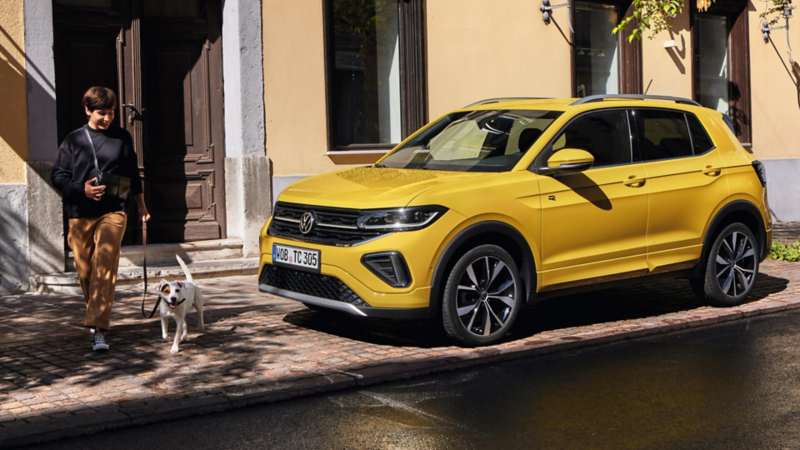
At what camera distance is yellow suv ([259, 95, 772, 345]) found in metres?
6.71

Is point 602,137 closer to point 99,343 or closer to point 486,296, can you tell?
point 486,296

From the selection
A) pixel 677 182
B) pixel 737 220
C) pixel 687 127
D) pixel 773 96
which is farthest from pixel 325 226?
pixel 773 96

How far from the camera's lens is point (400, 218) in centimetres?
664

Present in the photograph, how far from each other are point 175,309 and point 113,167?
45.4 inches

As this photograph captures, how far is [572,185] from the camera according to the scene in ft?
24.5

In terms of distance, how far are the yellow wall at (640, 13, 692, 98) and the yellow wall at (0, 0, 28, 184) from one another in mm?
10284

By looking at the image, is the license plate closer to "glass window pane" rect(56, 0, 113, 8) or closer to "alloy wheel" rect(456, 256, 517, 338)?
"alloy wheel" rect(456, 256, 517, 338)

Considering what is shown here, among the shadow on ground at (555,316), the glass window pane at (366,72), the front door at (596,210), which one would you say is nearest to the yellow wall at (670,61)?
the glass window pane at (366,72)

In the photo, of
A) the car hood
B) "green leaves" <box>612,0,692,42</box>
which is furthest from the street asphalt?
"green leaves" <box>612,0,692,42</box>

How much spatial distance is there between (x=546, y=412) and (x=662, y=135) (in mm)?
3882

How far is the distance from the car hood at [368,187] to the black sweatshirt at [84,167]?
4.31 ft

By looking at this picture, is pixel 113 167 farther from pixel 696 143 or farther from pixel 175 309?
pixel 696 143

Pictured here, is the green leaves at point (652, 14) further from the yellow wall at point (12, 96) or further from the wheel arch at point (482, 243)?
the yellow wall at point (12, 96)

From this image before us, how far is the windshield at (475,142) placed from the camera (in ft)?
24.8
